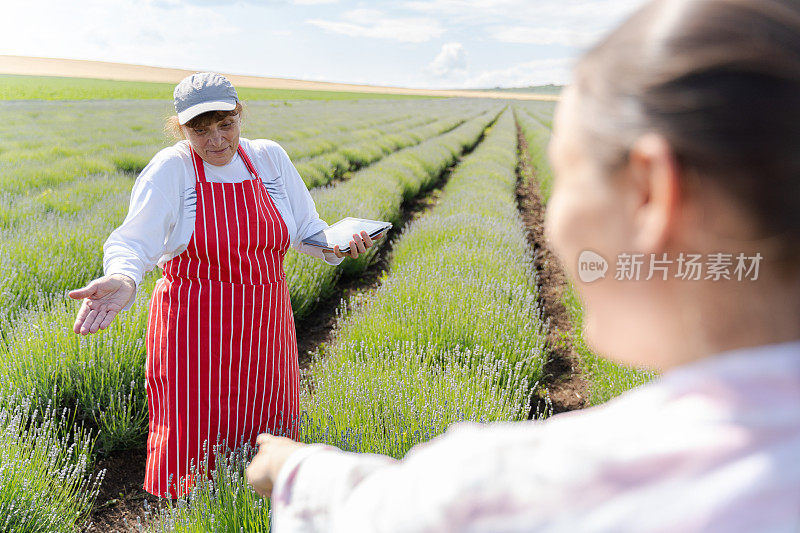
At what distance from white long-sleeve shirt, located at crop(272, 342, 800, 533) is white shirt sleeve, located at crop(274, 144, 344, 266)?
1.92m

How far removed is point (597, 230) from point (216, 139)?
1.80 meters

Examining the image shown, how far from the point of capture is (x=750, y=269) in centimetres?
47

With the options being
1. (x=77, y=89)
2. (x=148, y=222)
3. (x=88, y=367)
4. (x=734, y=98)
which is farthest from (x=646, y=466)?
(x=77, y=89)

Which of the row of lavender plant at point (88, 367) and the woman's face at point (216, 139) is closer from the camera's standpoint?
the woman's face at point (216, 139)

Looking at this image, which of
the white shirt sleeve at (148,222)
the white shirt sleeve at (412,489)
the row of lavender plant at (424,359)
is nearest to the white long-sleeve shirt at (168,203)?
the white shirt sleeve at (148,222)

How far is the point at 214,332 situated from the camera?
2.12 metres

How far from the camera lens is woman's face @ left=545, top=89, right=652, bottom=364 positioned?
0.52m

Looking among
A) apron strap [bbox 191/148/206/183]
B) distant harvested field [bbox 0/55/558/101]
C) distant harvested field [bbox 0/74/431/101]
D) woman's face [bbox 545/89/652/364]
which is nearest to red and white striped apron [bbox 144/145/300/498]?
apron strap [bbox 191/148/206/183]

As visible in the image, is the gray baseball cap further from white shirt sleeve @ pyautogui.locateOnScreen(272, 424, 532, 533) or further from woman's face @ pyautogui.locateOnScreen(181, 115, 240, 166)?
white shirt sleeve @ pyautogui.locateOnScreen(272, 424, 532, 533)

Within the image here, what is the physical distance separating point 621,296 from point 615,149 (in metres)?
0.14

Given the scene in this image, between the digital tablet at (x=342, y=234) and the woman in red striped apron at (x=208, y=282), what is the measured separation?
0.44ft

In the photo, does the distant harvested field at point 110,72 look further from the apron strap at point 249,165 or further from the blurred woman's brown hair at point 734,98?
the blurred woman's brown hair at point 734,98

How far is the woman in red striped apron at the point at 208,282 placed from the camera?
2016 mm

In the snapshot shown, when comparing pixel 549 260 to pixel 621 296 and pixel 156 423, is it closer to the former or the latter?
pixel 156 423
